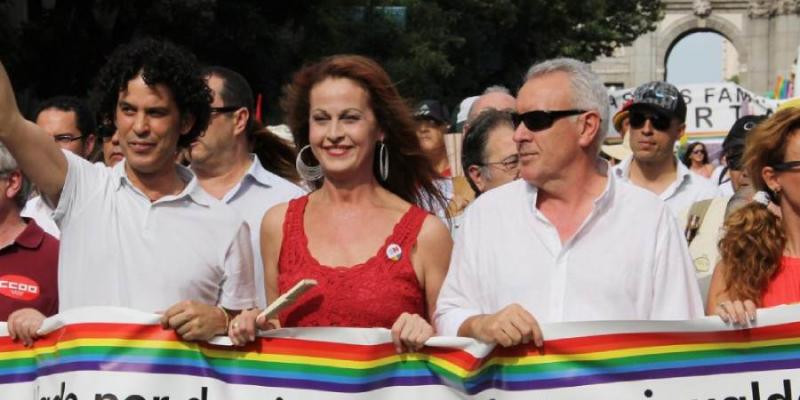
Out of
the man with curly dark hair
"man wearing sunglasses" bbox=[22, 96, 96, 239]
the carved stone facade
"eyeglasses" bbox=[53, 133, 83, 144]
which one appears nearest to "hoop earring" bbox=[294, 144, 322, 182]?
the man with curly dark hair

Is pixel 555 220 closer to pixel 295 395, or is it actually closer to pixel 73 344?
pixel 295 395

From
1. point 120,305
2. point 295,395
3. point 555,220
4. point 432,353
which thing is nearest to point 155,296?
point 120,305

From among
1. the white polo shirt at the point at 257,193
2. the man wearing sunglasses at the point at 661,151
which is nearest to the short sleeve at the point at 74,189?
the white polo shirt at the point at 257,193

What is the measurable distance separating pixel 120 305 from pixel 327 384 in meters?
0.68

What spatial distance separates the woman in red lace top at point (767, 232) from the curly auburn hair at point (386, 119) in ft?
3.53

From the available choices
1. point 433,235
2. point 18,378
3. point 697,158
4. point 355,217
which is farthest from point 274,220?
point 697,158

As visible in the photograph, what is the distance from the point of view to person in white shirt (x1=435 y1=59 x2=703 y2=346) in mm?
5031

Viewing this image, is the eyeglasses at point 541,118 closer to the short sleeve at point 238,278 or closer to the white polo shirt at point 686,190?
the short sleeve at point 238,278

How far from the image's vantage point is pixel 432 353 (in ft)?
16.6

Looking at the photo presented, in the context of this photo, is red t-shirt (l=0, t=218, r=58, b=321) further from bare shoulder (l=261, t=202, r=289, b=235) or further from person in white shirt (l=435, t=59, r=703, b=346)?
person in white shirt (l=435, t=59, r=703, b=346)

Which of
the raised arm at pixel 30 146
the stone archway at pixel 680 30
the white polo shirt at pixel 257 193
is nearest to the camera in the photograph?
the raised arm at pixel 30 146

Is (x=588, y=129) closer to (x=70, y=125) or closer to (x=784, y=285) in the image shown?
(x=784, y=285)

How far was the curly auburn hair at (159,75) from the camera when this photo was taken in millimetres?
5492

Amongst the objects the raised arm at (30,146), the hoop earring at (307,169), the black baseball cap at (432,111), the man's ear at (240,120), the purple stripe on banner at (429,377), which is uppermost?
the black baseball cap at (432,111)
